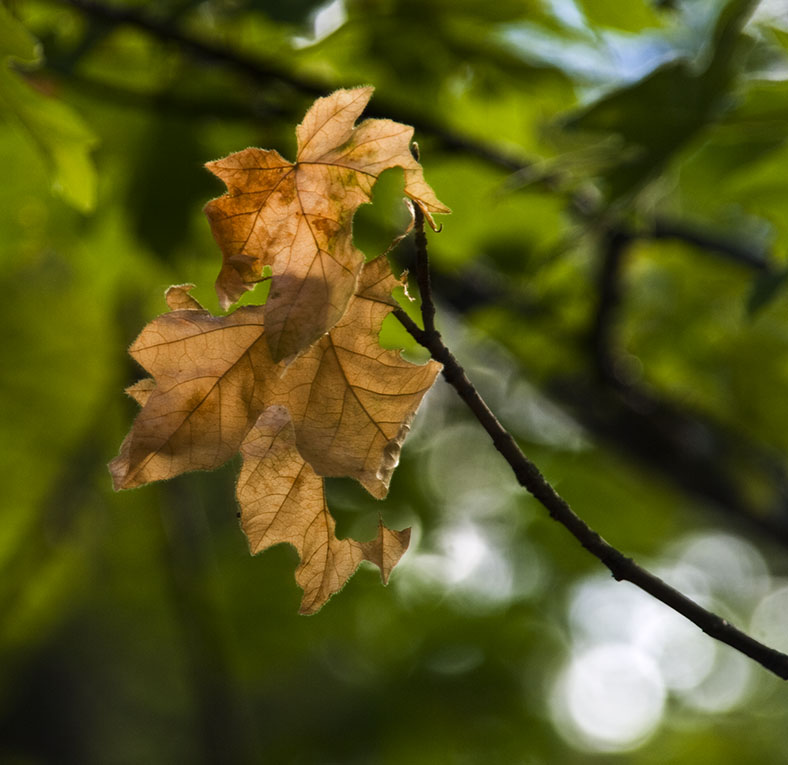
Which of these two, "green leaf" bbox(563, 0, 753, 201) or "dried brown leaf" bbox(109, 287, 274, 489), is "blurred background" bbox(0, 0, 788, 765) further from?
"dried brown leaf" bbox(109, 287, 274, 489)

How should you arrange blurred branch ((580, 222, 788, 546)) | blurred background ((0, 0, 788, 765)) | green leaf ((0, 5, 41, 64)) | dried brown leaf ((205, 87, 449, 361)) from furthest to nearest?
blurred branch ((580, 222, 788, 546))
blurred background ((0, 0, 788, 765))
green leaf ((0, 5, 41, 64))
dried brown leaf ((205, 87, 449, 361))

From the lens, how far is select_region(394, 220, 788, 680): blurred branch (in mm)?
607

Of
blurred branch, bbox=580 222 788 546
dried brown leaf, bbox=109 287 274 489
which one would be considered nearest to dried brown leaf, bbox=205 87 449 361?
dried brown leaf, bbox=109 287 274 489

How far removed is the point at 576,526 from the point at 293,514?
0.74 feet

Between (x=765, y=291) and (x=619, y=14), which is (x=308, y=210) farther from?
(x=619, y=14)

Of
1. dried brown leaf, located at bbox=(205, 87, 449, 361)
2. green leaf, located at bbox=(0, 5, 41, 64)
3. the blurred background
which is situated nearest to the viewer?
dried brown leaf, located at bbox=(205, 87, 449, 361)

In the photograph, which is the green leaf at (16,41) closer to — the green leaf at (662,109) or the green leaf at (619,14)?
the green leaf at (662,109)

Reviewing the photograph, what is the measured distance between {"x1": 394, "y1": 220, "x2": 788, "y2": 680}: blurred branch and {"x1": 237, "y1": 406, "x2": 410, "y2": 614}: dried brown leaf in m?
0.12

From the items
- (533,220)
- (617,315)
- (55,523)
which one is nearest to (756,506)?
(617,315)

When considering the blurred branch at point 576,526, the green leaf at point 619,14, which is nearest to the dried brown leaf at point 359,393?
the blurred branch at point 576,526

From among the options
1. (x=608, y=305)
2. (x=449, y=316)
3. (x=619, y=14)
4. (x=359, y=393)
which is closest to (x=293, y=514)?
(x=359, y=393)

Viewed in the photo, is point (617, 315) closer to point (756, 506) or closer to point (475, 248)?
point (475, 248)

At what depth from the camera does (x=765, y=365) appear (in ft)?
7.45

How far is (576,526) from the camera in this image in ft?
2.02
